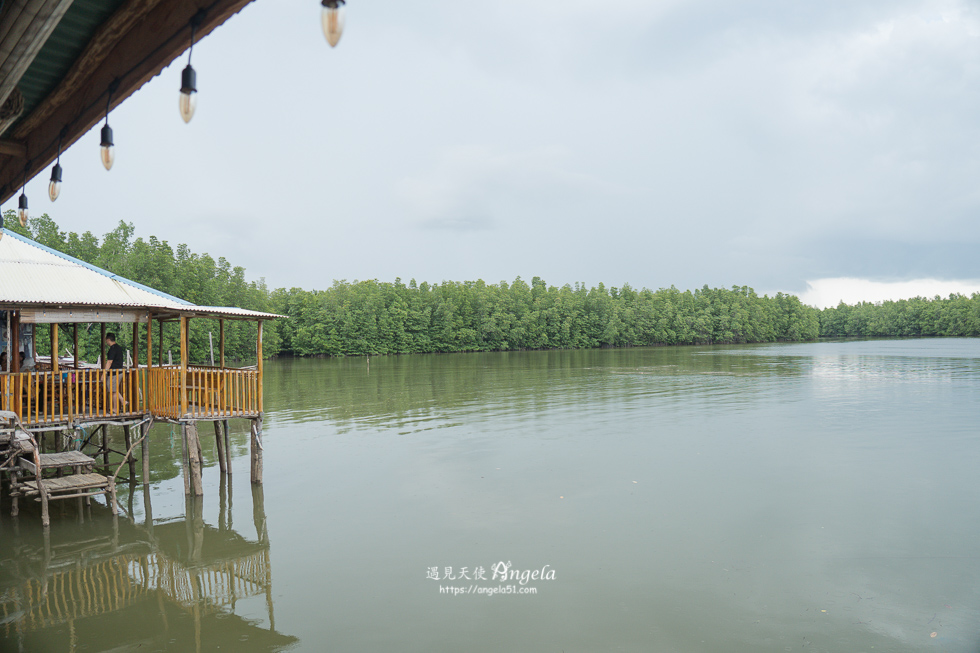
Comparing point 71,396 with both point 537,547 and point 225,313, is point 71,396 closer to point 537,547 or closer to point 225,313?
point 225,313

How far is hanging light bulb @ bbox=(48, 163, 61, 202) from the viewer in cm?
613

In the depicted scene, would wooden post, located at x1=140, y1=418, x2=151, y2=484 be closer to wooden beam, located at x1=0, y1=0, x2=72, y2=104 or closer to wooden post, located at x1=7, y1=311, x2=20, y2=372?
wooden post, located at x1=7, y1=311, x2=20, y2=372

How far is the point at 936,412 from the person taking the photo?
23.4 metres

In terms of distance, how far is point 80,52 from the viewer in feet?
14.6

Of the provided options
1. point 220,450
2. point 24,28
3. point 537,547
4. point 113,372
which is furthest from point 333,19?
point 220,450

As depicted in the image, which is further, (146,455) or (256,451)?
(256,451)

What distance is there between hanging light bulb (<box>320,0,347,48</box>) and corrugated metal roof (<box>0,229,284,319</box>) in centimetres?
1045

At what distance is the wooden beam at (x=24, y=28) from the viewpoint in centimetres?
300

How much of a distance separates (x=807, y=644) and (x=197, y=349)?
212 ft

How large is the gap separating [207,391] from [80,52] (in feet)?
31.8

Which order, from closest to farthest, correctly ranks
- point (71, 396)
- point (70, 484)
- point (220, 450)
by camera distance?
point (70, 484), point (71, 396), point (220, 450)

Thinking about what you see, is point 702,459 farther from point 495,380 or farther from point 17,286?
point 495,380

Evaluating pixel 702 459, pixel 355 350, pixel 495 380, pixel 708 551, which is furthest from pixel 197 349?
pixel 708 551

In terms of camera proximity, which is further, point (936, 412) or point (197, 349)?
point (197, 349)
